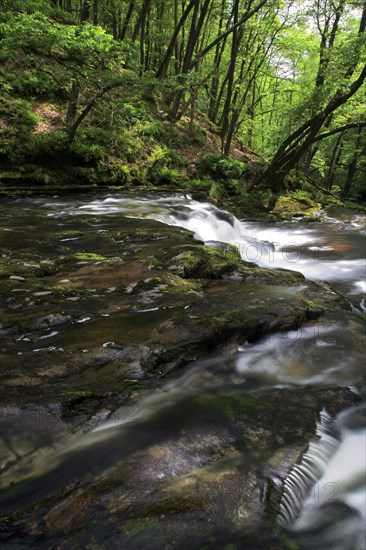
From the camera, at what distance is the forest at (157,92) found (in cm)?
922

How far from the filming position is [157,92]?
18750 mm

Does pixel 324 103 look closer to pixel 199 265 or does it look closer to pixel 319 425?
pixel 199 265

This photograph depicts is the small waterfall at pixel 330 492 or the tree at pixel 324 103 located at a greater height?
the tree at pixel 324 103

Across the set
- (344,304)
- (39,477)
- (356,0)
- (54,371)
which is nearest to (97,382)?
(54,371)

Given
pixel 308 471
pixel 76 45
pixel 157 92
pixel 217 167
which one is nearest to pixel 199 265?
pixel 308 471

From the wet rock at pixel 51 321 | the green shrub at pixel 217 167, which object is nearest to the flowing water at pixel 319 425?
the wet rock at pixel 51 321

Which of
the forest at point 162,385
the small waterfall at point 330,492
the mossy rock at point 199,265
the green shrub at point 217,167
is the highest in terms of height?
the green shrub at point 217,167

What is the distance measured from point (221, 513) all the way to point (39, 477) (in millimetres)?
946

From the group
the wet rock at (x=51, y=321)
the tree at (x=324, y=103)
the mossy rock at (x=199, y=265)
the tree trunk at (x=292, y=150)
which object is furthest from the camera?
the tree trunk at (x=292, y=150)

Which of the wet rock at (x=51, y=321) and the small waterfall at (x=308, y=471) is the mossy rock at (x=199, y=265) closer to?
the wet rock at (x=51, y=321)

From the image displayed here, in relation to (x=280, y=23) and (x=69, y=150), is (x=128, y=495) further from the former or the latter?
(x=280, y=23)

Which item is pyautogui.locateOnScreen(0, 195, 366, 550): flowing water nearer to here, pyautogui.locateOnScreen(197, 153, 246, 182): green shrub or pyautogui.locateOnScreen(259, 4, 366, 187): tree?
pyautogui.locateOnScreen(259, 4, 366, 187): tree

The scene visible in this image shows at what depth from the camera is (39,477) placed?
1.93 m

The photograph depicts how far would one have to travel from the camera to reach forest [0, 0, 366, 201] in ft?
30.2
